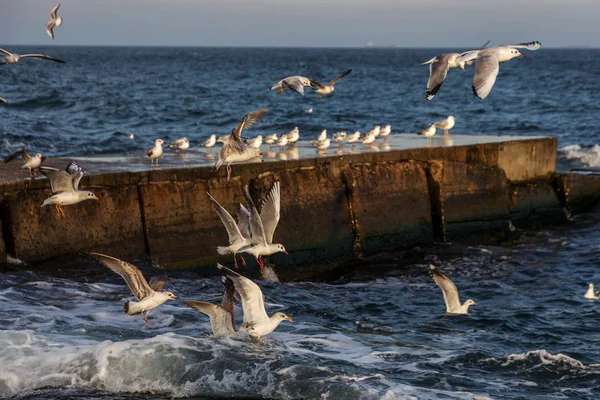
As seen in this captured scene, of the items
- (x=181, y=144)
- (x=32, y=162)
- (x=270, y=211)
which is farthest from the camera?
(x=181, y=144)

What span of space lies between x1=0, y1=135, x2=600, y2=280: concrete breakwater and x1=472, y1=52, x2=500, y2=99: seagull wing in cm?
466

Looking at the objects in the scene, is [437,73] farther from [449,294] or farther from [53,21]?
[53,21]

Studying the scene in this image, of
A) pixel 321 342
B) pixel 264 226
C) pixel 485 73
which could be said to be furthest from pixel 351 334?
pixel 485 73

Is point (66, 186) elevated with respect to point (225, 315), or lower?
elevated

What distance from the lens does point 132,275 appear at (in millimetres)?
8289

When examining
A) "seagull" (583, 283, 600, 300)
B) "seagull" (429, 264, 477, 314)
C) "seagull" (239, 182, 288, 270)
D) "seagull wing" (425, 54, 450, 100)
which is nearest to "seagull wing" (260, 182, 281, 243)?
"seagull" (239, 182, 288, 270)

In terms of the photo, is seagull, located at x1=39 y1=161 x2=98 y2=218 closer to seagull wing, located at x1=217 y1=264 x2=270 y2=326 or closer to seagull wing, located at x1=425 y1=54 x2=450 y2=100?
seagull wing, located at x1=217 y1=264 x2=270 y2=326

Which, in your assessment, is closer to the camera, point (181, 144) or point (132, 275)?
point (132, 275)

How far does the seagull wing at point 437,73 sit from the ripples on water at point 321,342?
243 centimetres

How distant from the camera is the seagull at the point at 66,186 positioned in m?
10.2

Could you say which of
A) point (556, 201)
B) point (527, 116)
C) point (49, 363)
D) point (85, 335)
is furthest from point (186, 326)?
point (527, 116)

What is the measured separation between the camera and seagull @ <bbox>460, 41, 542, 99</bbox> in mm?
7680

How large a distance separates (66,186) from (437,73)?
4194 mm

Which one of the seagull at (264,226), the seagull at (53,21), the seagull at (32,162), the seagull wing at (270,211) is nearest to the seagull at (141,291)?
the seagull at (264,226)
